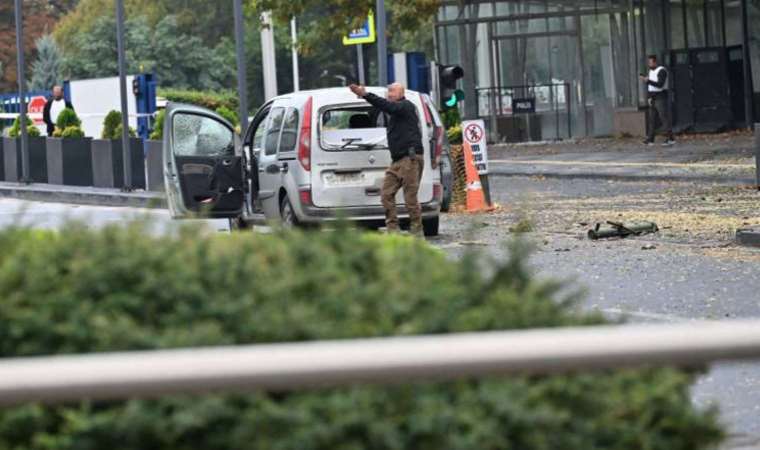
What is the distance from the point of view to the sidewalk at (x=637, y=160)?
29531 millimetres

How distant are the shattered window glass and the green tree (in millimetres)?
58936

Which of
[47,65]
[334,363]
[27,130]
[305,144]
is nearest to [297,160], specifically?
[305,144]

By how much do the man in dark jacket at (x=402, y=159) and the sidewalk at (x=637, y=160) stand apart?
323 inches

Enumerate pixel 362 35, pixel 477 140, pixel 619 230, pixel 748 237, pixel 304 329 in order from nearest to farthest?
pixel 304 329 → pixel 748 237 → pixel 619 230 → pixel 477 140 → pixel 362 35

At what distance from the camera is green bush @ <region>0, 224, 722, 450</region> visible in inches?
140

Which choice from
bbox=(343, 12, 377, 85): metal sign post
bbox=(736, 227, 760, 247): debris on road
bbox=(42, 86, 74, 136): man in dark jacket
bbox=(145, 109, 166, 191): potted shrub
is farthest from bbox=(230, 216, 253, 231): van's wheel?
bbox=(42, 86, 74, 136): man in dark jacket

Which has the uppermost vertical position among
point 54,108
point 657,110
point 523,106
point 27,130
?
point 54,108

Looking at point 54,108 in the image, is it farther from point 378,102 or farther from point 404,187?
point 378,102

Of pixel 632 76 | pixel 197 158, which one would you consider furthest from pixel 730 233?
pixel 632 76

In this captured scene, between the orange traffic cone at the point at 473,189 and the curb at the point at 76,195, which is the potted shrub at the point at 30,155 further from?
the orange traffic cone at the point at 473,189

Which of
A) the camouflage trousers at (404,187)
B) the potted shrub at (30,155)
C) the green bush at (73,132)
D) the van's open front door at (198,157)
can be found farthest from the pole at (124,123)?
the camouflage trousers at (404,187)

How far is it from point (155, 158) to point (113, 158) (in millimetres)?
2501

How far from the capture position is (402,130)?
773 inches

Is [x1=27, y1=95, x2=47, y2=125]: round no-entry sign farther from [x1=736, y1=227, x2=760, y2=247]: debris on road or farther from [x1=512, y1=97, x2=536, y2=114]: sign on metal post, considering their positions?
[x1=736, y1=227, x2=760, y2=247]: debris on road
